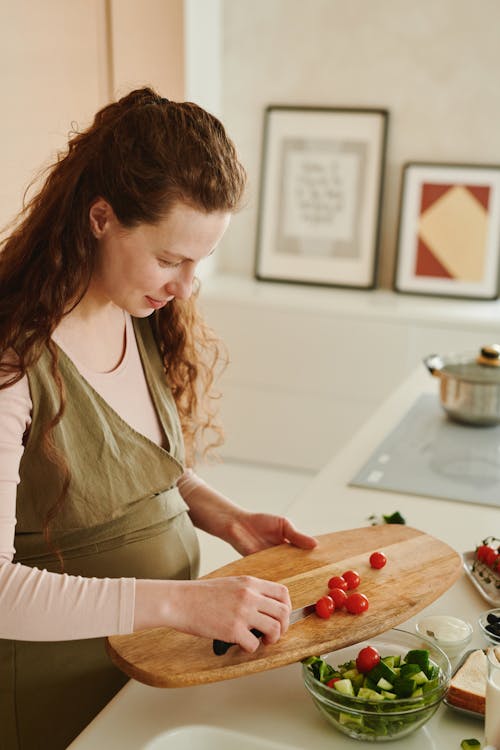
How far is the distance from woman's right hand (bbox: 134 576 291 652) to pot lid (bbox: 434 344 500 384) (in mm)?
1240

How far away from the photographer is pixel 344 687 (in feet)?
3.52

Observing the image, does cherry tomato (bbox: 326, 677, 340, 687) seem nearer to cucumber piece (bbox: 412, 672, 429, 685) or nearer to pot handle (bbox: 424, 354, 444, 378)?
cucumber piece (bbox: 412, 672, 429, 685)

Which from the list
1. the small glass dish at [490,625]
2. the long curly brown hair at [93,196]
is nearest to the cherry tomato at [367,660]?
the small glass dish at [490,625]

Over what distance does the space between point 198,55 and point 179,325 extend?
2809 millimetres

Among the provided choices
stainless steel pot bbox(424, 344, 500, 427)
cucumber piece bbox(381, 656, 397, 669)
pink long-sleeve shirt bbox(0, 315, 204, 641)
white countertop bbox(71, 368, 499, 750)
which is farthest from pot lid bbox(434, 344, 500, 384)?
pink long-sleeve shirt bbox(0, 315, 204, 641)

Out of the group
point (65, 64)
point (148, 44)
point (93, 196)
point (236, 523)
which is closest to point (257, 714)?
point (236, 523)

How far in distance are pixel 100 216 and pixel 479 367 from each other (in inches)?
51.9

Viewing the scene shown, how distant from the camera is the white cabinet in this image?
3760 mm

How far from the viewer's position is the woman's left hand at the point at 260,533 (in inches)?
59.6

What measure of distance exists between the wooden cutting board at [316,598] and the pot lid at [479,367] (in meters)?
0.78

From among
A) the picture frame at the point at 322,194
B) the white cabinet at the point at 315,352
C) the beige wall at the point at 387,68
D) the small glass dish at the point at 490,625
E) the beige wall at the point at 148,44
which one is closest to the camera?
the small glass dish at the point at 490,625

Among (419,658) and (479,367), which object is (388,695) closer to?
(419,658)

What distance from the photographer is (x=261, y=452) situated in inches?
163

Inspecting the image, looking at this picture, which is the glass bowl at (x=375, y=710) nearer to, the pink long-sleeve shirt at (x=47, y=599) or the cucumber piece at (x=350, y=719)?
the cucumber piece at (x=350, y=719)
